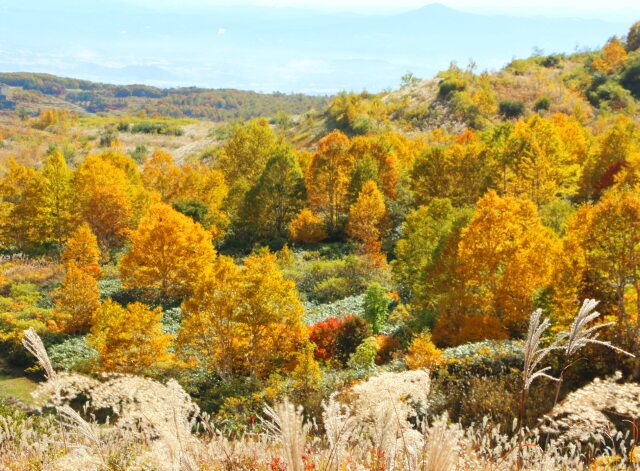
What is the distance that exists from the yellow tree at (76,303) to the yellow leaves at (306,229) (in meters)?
18.7

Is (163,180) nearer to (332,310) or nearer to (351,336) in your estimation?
(332,310)

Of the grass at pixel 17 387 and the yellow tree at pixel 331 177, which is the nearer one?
the grass at pixel 17 387

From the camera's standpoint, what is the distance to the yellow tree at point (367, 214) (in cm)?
3934

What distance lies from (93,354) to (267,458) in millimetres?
24689

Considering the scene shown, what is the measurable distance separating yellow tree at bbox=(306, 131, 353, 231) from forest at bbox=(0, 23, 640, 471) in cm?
19

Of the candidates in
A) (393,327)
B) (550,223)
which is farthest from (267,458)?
(550,223)

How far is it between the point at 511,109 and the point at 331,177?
162ft

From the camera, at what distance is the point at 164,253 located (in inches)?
1324

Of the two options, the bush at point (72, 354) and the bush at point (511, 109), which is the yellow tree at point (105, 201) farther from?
the bush at point (511, 109)

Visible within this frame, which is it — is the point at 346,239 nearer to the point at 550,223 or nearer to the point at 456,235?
the point at 550,223

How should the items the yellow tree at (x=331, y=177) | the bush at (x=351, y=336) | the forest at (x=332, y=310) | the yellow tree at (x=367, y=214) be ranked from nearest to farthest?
the forest at (x=332, y=310), the bush at (x=351, y=336), the yellow tree at (x=367, y=214), the yellow tree at (x=331, y=177)

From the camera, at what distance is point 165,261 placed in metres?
33.7

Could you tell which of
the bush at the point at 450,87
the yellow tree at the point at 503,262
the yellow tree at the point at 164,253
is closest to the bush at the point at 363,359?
the yellow tree at the point at 503,262

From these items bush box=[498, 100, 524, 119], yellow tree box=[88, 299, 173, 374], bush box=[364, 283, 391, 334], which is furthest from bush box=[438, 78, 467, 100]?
yellow tree box=[88, 299, 173, 374]
